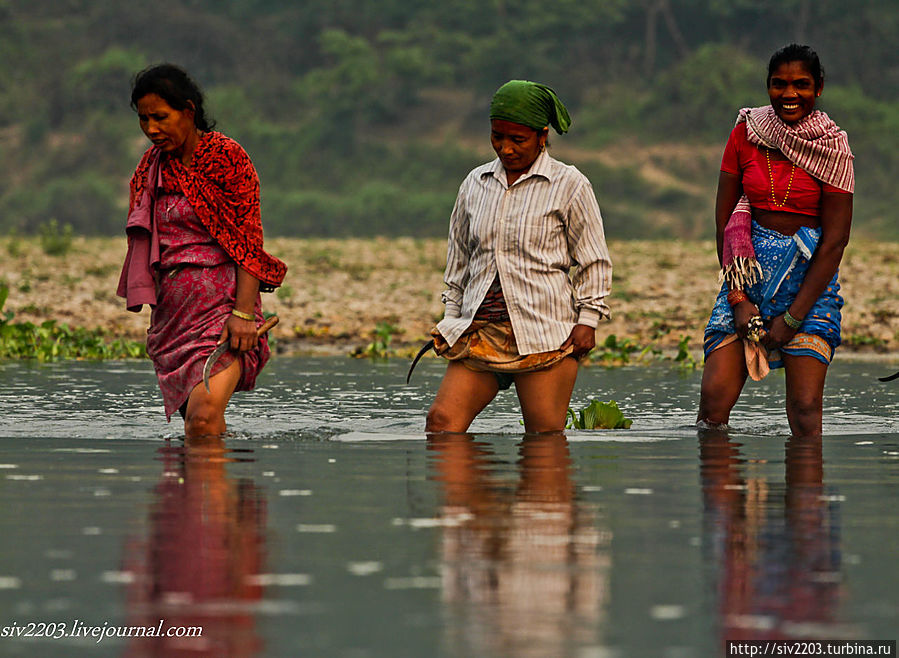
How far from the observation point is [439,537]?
4883 mm

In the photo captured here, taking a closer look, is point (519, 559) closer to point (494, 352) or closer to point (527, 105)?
point (494, 352)

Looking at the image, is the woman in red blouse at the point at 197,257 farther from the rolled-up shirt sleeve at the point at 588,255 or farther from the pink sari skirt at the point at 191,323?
the rolled-up shirt sleeve at the point at 588,255

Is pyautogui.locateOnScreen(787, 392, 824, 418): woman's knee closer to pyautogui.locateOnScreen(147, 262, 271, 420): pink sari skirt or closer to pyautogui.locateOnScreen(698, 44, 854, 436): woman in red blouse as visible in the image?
pyautogui.locateOnScreen(698, 44, 854, 436): woman in red blouse

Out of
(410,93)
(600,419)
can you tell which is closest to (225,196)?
(600,419)

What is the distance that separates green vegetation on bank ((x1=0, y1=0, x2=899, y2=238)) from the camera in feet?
143

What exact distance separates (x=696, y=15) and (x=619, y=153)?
6.03 m

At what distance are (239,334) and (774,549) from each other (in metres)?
2.58

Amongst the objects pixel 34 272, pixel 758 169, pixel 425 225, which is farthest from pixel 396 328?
pixel 425 225

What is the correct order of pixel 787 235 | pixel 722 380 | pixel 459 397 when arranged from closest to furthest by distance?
pixel 459 397 < pixel 787 235 < pixel 722 380

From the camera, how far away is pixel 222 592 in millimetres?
4113

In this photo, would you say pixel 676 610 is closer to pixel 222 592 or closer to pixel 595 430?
pixel 222 592

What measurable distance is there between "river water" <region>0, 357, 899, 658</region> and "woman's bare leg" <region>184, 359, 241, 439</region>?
0.39ft

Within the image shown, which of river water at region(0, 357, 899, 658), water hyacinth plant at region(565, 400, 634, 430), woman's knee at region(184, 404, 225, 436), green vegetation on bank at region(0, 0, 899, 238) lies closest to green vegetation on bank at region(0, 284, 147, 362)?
river water at region(0, 357, 899, 658)

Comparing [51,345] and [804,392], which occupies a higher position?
[51,345]
